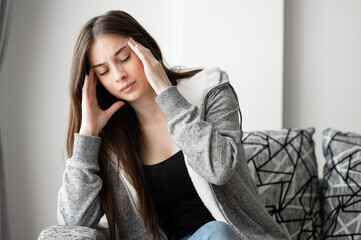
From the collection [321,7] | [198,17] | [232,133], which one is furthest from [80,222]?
[321,7]

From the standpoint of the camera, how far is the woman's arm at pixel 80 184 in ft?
5.31

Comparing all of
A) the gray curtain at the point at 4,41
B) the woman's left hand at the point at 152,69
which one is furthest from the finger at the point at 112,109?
the gray curtain at the point at 4,41

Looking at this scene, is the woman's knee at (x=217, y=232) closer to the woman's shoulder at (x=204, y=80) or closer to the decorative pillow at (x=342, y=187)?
the woman's shoulder at (x=204, y=80)

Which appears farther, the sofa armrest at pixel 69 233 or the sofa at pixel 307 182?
the sofa at pixel 307 182

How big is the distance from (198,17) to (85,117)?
111 cm

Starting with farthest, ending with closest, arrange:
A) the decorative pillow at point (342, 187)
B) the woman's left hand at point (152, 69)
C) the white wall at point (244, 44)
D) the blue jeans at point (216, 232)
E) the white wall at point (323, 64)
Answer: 1. the white wall at point (323, 64)
2. the white wall at point (244, 44)
3. the decorative pillow at point (342, 187)
4. the woman's left hand at point (152, 69)
5. the blue jeans at point (216, 232)

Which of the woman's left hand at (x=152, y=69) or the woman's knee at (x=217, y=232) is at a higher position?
the woman's left hand at (x=152, y=69)

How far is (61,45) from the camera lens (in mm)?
2668

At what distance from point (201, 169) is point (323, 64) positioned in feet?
4.95

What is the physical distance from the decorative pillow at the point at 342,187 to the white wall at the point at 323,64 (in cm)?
62

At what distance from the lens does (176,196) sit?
68.4 inches

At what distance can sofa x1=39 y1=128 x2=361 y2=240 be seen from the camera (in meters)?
2.11

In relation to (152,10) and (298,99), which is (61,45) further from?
(298,99)

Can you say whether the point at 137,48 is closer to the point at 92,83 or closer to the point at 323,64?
the point at 92,83
